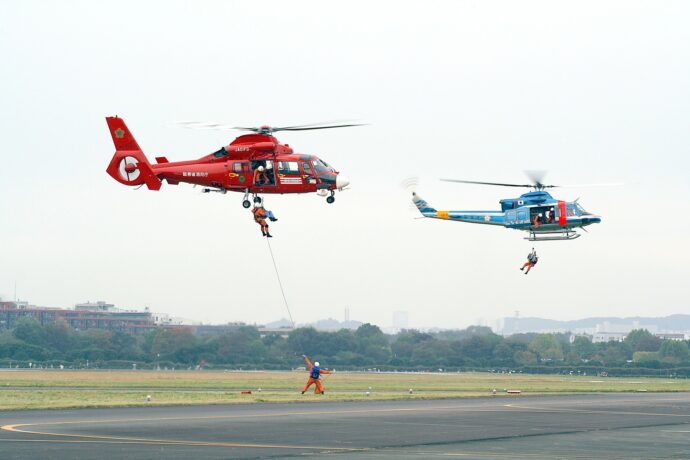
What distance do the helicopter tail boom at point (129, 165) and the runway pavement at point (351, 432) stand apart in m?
12.8

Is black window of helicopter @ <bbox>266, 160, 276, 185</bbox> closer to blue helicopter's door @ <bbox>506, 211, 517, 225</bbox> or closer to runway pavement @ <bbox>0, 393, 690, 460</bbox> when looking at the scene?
runway pavement @ <bbox>0, 393, 690, 460</bbox>

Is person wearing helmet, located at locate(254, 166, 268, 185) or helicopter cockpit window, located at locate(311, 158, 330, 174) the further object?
helicopter cockpit window, located at locate(311, 158, 330, 174)

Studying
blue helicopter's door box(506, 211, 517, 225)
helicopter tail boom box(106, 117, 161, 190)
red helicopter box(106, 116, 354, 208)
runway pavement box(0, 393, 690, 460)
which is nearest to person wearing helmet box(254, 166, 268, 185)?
red helicopter box(106, 116, 354, 208)

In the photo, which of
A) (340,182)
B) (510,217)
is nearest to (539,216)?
(510,217)

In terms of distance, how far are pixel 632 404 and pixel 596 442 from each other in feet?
92.0

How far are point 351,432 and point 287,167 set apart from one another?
19.6 m

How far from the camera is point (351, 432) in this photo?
4525 centimetres

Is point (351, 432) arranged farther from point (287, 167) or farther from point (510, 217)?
point (510, 217)

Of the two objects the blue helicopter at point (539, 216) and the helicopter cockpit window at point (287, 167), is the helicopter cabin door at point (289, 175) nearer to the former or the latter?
the helicopter cockpit window at point (287, 167)

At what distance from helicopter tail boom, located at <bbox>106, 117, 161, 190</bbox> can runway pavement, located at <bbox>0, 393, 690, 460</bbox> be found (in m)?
12.8

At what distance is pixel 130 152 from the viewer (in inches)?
2462

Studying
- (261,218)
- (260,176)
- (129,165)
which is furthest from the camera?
(129,165)

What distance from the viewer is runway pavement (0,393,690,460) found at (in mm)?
37531

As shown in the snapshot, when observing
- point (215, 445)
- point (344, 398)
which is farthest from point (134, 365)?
point (215, 445)
